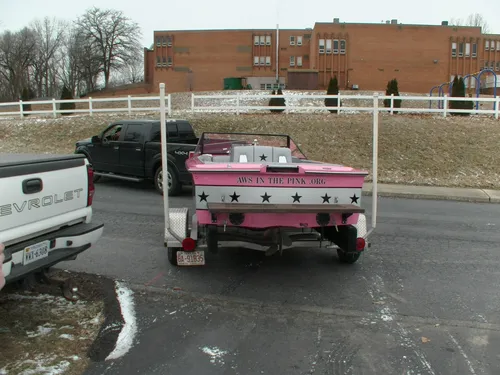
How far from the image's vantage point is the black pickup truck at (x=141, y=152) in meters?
11.6

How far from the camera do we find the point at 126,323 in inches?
182

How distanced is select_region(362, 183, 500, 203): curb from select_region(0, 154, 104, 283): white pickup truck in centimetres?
942

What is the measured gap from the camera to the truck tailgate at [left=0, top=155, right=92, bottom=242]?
4031mm

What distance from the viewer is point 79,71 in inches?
3059

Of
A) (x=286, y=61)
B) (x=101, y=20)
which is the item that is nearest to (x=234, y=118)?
(x=286, y=61)

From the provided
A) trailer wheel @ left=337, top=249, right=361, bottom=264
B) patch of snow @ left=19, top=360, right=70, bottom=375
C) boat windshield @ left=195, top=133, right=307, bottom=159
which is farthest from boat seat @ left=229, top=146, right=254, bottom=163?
patch of snow @ left=19, top=360, right=70, bottom=375

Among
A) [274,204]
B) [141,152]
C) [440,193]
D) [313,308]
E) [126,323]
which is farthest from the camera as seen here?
[440,193]

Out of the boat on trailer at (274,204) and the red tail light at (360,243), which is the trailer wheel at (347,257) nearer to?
the red tail light at (360,243)

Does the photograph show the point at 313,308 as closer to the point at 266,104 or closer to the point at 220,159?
the point at 220,159

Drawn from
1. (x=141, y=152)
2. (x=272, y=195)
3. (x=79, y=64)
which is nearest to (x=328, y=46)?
(x=79, y=64)

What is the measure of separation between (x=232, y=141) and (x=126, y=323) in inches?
138

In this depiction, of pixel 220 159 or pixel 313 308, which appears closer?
pixel 313 308

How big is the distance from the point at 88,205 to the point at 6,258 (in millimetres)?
1382

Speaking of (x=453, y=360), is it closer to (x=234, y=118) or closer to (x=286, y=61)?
(x=234, y=118)
